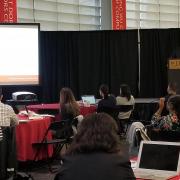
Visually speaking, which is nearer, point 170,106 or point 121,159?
point 121,159

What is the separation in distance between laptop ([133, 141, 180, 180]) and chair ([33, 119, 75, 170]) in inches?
120

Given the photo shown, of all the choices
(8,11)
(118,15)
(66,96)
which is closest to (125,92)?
(66,96)

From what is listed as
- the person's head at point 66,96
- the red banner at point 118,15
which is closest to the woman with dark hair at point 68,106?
the person's head at point 66,96

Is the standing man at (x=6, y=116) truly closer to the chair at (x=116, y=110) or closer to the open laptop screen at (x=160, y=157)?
the chair at (x=116, y=110)

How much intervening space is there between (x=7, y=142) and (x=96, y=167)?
2.94m

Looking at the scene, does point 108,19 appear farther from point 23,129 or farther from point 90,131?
point 90,131

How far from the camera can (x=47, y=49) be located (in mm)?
9883

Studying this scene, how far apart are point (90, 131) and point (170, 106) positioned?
2.47m

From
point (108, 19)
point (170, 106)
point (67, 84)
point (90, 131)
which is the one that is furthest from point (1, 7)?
point (90, 131)

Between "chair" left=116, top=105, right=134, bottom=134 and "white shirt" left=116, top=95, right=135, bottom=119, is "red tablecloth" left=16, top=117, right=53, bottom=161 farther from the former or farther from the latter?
"white shirt" left=116, top=95, right=135, bottom=119

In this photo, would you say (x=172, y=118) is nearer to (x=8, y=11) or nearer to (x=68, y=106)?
(x=68, y=106)

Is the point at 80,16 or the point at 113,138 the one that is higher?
the point at 80,16

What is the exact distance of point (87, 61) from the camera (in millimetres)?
10258

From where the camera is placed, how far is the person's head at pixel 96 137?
2.14m
